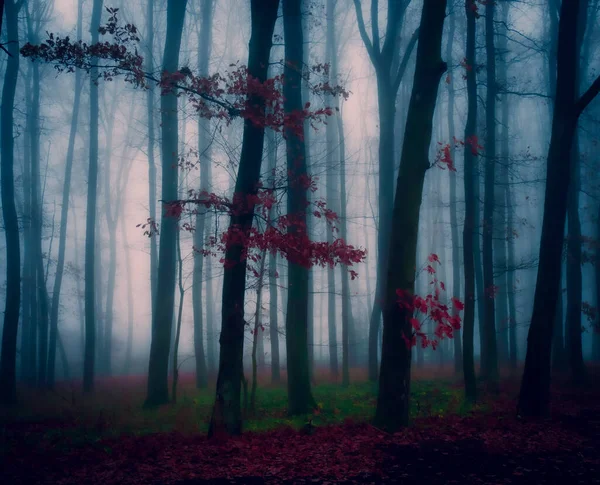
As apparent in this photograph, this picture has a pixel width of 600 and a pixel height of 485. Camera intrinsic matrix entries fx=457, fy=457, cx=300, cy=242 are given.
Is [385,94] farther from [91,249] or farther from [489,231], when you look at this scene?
[91,249]

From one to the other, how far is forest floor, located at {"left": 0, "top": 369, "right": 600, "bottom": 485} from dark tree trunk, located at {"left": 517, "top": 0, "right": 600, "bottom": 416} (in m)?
0.70

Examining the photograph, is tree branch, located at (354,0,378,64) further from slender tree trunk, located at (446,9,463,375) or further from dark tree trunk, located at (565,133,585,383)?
dark tree trunk, located at (565,133,585,383)

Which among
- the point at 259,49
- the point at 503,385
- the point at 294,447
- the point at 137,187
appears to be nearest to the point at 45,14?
the point at 137,187

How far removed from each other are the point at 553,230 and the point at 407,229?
365cm

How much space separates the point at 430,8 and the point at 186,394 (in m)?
14.5

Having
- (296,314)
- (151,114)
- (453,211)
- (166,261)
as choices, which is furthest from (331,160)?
(296,314)

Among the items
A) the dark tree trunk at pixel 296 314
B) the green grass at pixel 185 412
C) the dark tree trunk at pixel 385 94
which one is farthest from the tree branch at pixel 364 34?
the green grass at pixel 185 412

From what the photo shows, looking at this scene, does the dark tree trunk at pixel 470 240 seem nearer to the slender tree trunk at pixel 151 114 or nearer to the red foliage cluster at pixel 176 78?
the red foliage cluster at pixel 176 78

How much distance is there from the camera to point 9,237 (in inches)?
606

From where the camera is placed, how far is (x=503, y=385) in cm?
1573

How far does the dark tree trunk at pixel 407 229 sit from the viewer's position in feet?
27.4

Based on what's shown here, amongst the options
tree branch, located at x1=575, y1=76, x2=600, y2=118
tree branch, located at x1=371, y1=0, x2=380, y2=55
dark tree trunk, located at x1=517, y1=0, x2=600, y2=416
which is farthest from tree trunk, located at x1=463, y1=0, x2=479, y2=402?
tree branch, located at x1=371, y1=0, x2=380, y2=55

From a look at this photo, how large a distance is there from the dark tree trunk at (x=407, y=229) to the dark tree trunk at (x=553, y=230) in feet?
10.3

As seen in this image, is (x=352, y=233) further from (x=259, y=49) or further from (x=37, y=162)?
(x=259, y=49)
